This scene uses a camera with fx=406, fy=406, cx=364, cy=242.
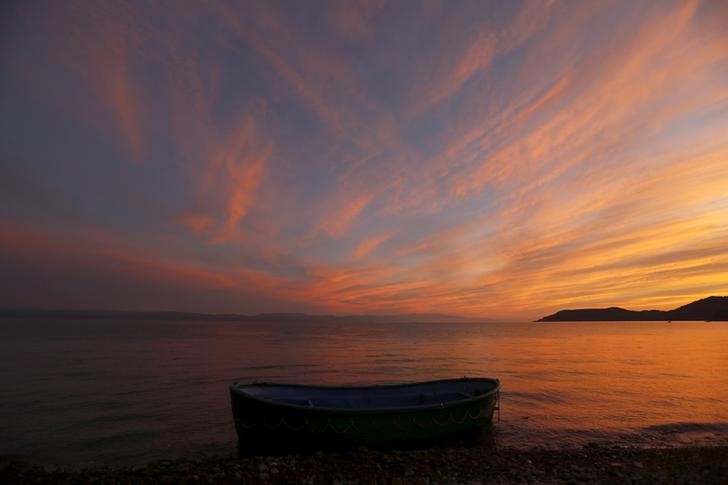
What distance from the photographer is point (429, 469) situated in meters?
12.2

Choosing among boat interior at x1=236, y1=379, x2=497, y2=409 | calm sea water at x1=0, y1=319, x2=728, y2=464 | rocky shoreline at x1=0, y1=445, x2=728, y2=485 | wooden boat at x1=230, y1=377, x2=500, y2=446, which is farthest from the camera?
boat interior at x1=236, y1=379, x2=497, y2=409

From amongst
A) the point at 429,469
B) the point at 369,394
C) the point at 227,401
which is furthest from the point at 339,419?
the point at 227,401

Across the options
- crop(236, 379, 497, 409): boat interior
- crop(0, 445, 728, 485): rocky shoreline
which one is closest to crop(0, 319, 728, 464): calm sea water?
crop(236, 379, 497, 409): boat interior

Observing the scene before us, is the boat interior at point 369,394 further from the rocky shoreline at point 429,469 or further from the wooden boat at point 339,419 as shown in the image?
the rocky shoreline at point 429,469

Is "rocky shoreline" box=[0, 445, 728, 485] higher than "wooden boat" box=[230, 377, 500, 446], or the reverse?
"wooden boat" box=[230, 377, 500, 446]

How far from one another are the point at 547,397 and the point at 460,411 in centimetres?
1425

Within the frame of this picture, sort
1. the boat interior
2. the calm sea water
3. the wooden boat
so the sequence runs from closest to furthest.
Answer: the wooden boat, the calm sea water, the boat interior

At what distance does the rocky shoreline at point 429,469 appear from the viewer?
1129 cm

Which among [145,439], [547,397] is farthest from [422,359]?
[145,439]

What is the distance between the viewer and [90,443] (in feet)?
57.9

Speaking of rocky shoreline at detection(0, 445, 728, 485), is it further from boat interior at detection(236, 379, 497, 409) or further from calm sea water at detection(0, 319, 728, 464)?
boat interior at detection(236, 379, 497, 409)

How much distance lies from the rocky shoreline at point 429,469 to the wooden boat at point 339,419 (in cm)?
88

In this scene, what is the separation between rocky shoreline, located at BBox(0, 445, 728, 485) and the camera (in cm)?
1129

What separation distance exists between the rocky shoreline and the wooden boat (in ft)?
2.89
